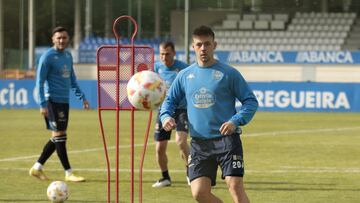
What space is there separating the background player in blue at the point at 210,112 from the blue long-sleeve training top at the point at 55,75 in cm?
501

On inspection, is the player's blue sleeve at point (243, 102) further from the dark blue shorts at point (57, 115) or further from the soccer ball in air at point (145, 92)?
the dark blue shorts at point (57, 115)

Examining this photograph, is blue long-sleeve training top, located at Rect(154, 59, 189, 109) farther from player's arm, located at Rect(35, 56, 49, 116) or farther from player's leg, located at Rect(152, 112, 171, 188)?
player's arm, located at Rect(35, 56, 49, 116)

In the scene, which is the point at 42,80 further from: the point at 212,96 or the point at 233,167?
the point at 233,167

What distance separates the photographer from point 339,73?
41719 millimetres

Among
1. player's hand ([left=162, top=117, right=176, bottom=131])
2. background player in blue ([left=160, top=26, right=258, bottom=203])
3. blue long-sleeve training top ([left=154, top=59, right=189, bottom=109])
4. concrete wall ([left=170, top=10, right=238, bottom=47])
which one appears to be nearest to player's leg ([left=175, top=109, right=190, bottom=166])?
blue long-sleeve training top ([left=154, top=59, right=189, bottom=109])

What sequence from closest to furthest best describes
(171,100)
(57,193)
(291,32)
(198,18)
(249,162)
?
(171,100) → (57,193) → (249,162) → (291,32) → (198,18)

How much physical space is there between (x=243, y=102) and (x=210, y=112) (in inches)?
13.7

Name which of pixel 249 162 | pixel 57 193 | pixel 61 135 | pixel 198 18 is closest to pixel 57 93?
pixel 61 135

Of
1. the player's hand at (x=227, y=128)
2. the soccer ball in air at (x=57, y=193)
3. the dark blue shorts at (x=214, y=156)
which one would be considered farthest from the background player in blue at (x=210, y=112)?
the soccer ball in air at (x=57, y=193)

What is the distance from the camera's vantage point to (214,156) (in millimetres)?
8711

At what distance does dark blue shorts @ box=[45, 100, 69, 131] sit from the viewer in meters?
13.6

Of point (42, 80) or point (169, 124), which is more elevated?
point (169, 124)

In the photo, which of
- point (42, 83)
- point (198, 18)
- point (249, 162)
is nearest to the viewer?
point (42, 83)

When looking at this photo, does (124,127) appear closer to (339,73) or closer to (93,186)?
(93,186)
